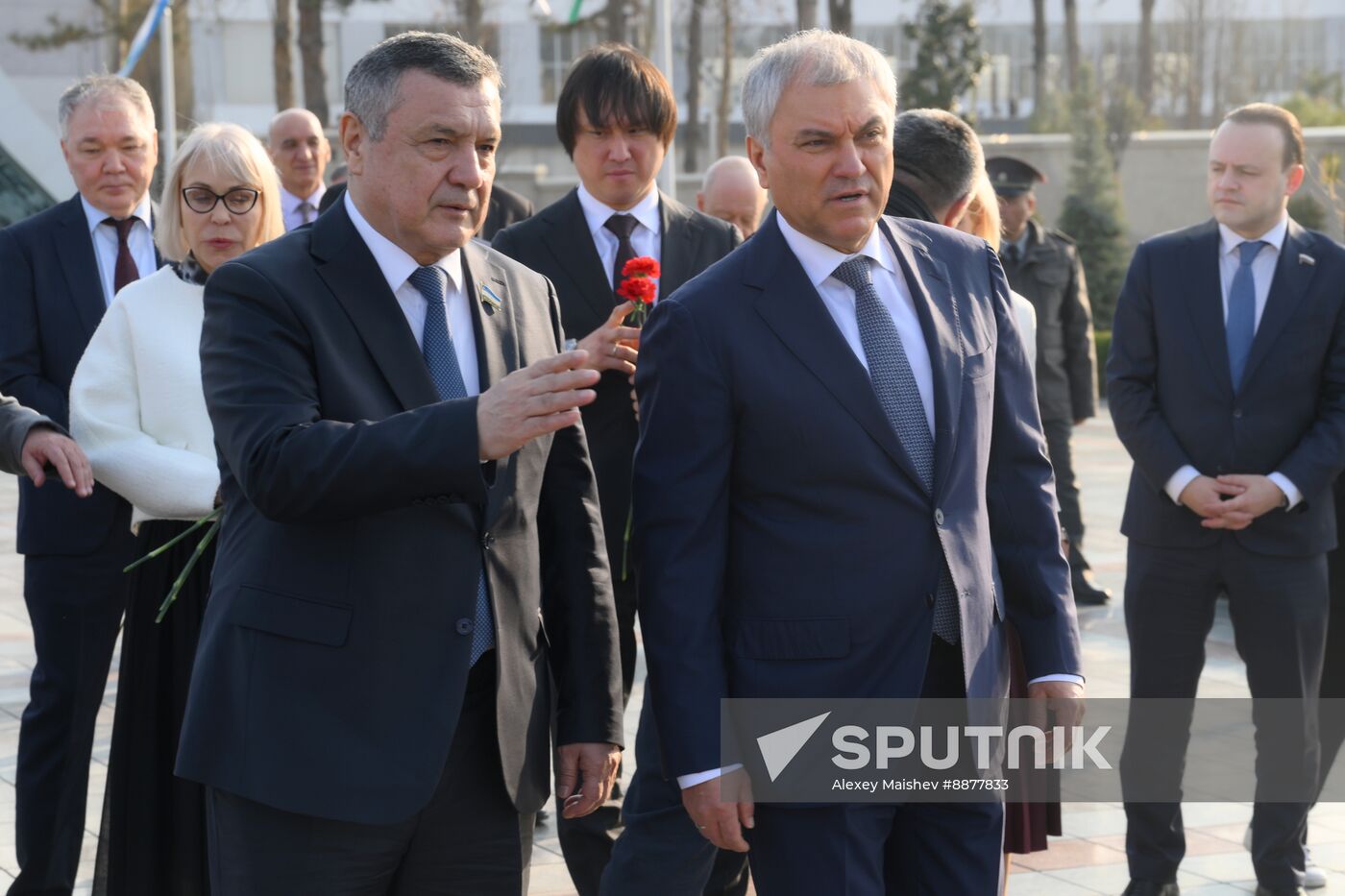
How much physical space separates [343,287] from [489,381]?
290 mm

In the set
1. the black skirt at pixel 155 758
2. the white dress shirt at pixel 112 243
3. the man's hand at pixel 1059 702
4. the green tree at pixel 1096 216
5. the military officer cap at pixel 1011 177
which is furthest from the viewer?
the green tree at pixel 1096 216

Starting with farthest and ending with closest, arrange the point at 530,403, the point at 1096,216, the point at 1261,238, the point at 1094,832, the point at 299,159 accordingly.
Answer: the point at 1096,216
the point at 299,159
the point at 1094,832
the point at 1261,238
the point at 530,403

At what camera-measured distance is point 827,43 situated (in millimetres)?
3125

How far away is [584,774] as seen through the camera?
315 centimetres

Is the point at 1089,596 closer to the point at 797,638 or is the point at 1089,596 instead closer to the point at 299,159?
the point at 299,159

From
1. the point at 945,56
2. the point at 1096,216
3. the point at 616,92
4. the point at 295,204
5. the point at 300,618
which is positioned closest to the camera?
the point at 300,618

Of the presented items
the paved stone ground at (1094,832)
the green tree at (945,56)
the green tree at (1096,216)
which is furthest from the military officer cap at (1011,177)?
the green tree at (945,56)

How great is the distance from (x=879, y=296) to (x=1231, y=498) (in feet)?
7.66

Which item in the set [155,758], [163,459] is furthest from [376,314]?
[155,758]

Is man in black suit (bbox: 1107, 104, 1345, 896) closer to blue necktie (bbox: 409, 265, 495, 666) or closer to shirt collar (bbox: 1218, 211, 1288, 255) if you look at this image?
shirt collar (bbox: 1218, 211, 1288, 255)

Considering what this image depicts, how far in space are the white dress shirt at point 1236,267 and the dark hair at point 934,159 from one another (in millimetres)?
1504

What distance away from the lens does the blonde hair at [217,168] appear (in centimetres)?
431

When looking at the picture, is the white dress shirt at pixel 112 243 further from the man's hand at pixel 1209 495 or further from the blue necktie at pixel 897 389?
the man's hand at pixel 1209 495

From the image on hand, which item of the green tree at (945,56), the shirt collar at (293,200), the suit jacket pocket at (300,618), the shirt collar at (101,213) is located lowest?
the suit jacket pocket at (300,618)
